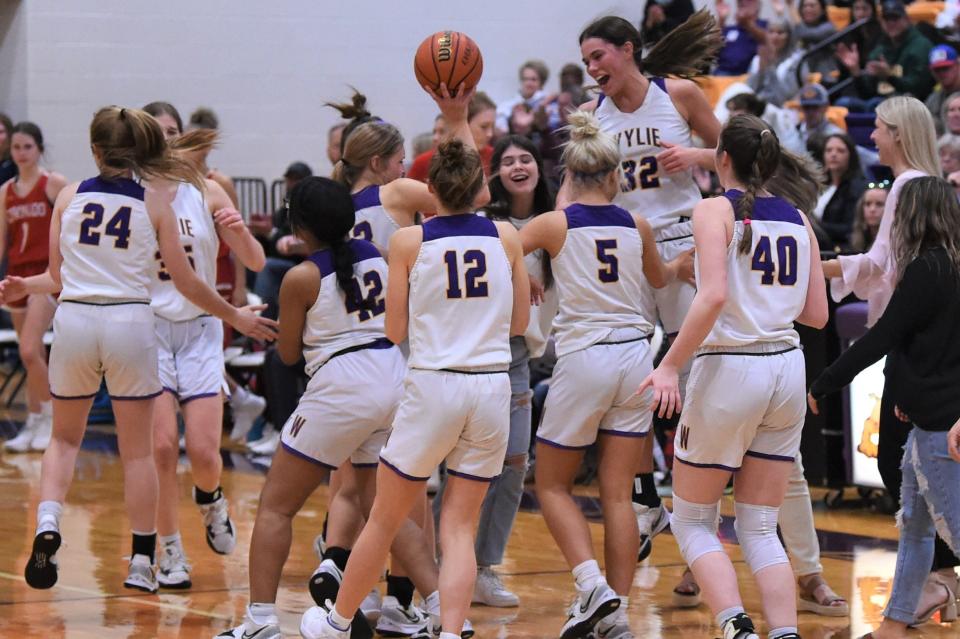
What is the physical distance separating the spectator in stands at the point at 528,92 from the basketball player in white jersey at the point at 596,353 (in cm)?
858

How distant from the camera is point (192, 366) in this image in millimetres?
6395

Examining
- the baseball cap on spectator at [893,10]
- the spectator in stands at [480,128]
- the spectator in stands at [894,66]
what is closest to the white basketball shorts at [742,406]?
the spectator in stands at [480,128]

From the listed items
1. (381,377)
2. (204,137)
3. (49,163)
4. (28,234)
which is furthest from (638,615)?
(49,163)

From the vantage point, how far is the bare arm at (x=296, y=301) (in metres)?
5.20

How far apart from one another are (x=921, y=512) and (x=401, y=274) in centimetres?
203

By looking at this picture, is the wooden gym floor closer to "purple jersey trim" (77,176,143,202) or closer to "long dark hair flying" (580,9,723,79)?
"purple jersey trim" (77,176,143,202)

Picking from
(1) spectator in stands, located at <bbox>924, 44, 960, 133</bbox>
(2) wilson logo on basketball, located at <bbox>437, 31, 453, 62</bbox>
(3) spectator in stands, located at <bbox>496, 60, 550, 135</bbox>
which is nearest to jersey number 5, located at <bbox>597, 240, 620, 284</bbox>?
(2) wilson logo on basketball, located at <bbox>437, 31, 453, 62</bbox>

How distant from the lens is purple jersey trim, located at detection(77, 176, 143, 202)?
19.0ft

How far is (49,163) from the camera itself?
44.2 feet

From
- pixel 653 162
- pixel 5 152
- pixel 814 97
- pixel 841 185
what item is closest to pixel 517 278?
pixel 653 162

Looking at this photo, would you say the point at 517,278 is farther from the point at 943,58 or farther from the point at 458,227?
the point at 943,58

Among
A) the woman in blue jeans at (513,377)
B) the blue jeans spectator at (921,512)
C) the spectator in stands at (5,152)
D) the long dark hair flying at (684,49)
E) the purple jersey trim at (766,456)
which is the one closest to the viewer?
the purple jersey trim at (766,456)

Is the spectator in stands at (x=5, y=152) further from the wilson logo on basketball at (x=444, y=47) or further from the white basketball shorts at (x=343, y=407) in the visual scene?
the white basketball shorts at (x=343, y=407)

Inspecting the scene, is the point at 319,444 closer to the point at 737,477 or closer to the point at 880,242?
the point at 737,477
